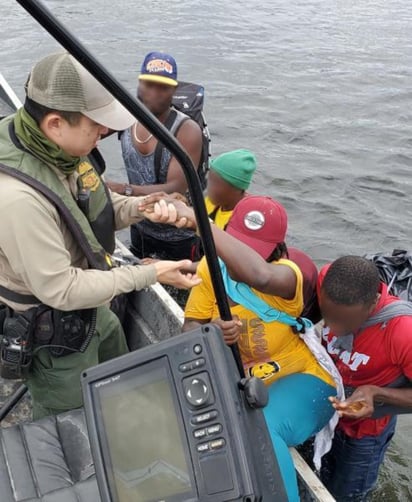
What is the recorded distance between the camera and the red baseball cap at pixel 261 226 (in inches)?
104

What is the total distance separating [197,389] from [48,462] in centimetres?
126

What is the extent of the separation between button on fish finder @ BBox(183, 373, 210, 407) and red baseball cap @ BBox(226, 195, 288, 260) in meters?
1.18

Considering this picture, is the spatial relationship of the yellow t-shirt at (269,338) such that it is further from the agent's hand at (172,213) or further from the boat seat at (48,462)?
the boat seat at (48,462)

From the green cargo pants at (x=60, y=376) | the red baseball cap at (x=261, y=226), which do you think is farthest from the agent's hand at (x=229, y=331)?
the green cargo pants at (x=60, y=376)

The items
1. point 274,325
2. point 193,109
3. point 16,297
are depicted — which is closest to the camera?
point 16,297

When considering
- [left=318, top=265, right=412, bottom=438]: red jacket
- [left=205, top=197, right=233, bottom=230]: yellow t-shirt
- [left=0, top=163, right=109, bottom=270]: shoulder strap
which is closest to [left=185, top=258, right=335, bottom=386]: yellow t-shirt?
[left=318, top=265, right=412, bottom=438]: red jacket

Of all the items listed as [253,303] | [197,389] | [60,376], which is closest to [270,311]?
[253,303]

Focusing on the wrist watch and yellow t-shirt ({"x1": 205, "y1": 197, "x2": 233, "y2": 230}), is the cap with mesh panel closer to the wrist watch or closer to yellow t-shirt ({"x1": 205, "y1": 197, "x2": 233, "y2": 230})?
yellow t-shirt ({"x1": 205, "y1": 197, "x2": 233, "y2": 230})

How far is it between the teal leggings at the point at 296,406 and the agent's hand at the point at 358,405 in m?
0.18

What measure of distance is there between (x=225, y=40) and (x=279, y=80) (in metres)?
2.65

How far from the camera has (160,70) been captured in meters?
4.20

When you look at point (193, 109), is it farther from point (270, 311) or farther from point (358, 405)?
point (358, 405)

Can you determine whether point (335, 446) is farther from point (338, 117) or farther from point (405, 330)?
point (338, 117)

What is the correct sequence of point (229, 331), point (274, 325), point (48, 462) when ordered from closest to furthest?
point (229, 331)
point (48, 462)
point (274, 325)
